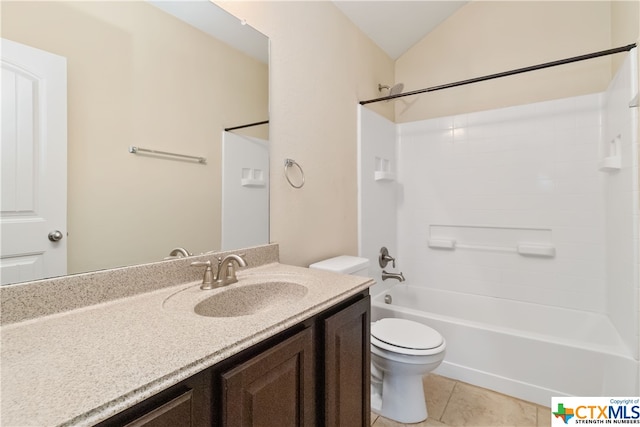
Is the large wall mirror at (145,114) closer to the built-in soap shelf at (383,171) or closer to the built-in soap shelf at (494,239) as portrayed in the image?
the built-in soap shelf at (383,171)

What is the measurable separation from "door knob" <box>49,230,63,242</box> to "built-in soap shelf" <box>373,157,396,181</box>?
2030 mm

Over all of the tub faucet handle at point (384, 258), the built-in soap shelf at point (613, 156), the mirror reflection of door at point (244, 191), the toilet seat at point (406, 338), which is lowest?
the toilet seat at point (406, 338)

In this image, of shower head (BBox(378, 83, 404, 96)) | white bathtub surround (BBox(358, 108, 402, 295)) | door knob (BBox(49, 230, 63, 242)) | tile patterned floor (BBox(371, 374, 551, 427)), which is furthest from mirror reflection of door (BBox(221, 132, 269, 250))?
shower head (BBox(378, 83, 404, 96))

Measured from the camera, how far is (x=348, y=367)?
1.07m

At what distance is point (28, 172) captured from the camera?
800mm

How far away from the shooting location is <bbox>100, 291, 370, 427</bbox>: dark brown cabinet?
1.92 feet

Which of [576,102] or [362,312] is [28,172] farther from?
[576,102]

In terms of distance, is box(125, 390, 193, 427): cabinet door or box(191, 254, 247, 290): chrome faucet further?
box(191, 254, 247, 290): chrome faucet

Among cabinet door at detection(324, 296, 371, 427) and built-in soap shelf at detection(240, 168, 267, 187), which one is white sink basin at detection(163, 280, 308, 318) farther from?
built-in soap shelf at detection(240, 168, 267, 187)

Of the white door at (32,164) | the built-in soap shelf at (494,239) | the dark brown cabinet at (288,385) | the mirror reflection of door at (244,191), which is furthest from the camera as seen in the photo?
the built-in soap shelf at (494,239)

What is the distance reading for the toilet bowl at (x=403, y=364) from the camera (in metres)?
1.52

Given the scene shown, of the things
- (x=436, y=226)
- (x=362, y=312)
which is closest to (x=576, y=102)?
(x=436, y=226)

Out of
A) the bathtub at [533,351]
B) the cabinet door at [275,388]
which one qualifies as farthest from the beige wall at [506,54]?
the cabinet door at [275,388]

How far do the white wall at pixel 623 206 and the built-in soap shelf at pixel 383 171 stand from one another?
1.43 metres
